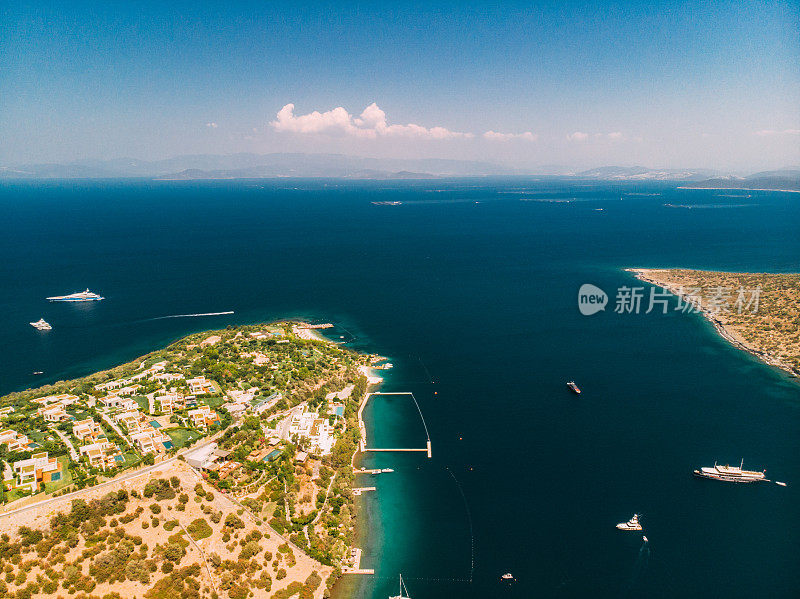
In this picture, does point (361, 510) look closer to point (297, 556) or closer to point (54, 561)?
point (297, 556)

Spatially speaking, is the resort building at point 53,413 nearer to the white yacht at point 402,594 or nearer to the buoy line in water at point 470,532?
the white yacht at point 402,594

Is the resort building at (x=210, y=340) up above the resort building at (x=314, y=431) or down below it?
above

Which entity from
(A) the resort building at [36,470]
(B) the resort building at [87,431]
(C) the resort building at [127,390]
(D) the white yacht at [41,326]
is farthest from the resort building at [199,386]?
(D) the white yacht at [41,326]

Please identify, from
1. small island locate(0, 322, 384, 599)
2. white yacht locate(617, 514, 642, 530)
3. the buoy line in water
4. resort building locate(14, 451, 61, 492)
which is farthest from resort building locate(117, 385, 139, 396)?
white yacht locate(617, 514, 642, 530)

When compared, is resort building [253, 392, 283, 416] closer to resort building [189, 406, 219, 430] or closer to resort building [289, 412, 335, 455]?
resort building [289, 412, 335, 455]

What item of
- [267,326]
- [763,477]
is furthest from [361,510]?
[267,326]

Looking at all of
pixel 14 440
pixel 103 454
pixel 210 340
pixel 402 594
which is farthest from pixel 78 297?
pixel 402 594
